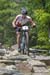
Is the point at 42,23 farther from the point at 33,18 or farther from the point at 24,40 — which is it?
the point at 33,18

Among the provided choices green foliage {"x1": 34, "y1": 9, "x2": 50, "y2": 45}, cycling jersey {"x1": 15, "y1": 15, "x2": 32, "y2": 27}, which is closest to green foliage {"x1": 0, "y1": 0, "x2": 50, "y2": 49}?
green foliage {"x1": 34, "y1": 9, "x2": 50, "y2": 45}

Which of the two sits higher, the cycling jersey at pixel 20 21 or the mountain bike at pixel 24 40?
the cycling jersey at pixel 20 21

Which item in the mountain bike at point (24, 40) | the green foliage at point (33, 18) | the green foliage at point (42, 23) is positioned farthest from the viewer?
the green foliage at point (33, 18)

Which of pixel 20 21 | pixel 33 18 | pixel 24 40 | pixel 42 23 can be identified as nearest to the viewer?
pixel 20 21

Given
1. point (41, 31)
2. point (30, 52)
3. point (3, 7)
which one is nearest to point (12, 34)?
point (3, 7)

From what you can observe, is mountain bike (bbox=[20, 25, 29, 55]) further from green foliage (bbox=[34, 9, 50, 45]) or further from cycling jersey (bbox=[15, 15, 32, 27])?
green foliage (bbox=[34, 9, 50, 45])

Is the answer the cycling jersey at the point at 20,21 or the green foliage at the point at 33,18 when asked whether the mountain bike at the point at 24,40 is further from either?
the green foliage at the point at 33,18

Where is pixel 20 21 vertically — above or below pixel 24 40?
above

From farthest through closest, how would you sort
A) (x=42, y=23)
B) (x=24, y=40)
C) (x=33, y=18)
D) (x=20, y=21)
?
(x=33, y=18), (x=42, y=23), (x=24, y=40), (x=20, y=21)

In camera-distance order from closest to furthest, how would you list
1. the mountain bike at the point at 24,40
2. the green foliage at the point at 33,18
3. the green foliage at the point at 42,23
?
1. the mountain bike at the point at 24,40
2. the green foliage at the point at 42,23
3. the green foliage at the point at 33,18

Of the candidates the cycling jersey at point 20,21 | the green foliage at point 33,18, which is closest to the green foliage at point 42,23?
Answer: the green foliage at point 33,18

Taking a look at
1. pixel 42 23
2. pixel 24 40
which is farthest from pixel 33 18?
pixel 24 40

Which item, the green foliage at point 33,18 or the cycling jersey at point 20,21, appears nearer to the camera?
the cycling jersey at point 20,21

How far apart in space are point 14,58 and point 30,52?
100 inches
